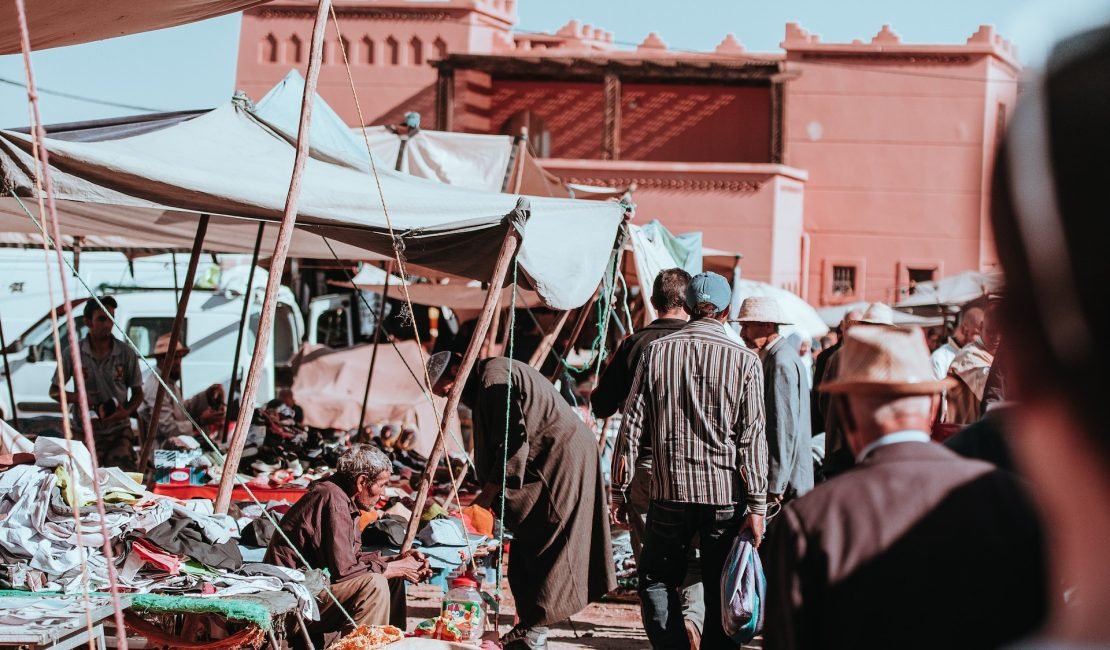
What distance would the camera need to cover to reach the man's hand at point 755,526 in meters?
5.02

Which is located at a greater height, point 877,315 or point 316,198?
point 316,198

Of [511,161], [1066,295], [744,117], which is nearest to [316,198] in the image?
[1066,295]

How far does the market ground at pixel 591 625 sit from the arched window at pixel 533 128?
18238 mm

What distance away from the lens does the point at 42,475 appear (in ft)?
15.7

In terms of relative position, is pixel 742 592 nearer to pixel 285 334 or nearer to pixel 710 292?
pixel 710 292

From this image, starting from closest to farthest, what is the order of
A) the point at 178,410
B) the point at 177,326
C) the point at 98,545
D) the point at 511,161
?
the point at 98,545
the point at 177,326
the point at 178,410
the point at 511,161

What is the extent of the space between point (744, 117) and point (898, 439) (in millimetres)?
23473

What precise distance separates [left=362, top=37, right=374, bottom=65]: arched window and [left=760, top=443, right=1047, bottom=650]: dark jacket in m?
24.3

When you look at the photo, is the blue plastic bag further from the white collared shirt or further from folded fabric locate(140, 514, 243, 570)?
the white collared shirt

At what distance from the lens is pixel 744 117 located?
24797mm

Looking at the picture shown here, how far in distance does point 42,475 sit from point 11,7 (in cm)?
180

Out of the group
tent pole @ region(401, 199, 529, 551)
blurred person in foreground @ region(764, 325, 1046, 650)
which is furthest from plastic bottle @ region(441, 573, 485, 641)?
blurred person in foreground @ region(764, 325, 1046, 650)

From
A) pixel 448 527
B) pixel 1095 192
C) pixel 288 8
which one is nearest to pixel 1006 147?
pixel 1095 192

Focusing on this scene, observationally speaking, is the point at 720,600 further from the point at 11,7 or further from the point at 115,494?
the point at 11,7
